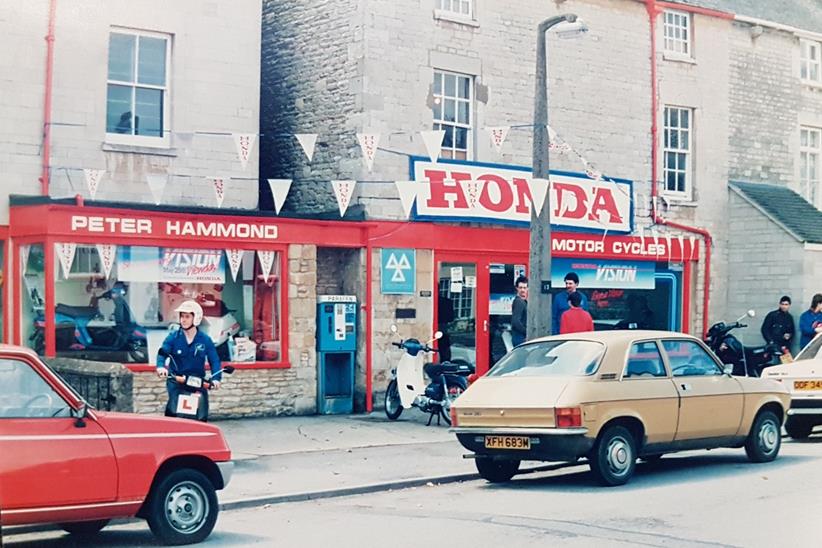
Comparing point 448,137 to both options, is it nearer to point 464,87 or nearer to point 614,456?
point 464,87

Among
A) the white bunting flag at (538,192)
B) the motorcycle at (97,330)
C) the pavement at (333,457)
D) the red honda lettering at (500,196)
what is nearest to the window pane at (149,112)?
the motorcycle at (97,330)

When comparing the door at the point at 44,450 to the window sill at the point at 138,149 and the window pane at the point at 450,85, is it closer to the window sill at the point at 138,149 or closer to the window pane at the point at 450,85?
the window sill at the point at 138,149

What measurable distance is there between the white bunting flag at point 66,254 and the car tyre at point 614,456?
26.3ft

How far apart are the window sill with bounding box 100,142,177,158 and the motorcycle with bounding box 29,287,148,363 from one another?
2.12 m

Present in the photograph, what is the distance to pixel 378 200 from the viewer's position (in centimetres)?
1930

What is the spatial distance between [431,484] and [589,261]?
34.6 ft

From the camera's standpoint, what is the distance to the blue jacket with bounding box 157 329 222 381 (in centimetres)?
1234

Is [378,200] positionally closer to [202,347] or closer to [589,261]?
[589,261]

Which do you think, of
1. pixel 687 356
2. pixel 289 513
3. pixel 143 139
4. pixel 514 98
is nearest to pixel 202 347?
pixel 289 513

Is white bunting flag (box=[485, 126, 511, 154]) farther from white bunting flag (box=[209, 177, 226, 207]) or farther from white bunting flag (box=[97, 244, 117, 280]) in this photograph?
white bunting flag (box=[97, 244, 117, 280])

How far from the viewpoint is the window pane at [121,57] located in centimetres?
1755

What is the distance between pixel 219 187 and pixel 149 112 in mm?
1524

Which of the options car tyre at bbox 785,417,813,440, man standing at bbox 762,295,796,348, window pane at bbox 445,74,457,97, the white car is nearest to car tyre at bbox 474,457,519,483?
the white car

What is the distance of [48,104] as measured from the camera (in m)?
16.8
